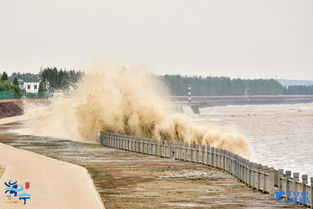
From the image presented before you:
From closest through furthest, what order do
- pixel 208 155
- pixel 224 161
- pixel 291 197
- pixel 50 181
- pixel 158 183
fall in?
1. pixel 291 197
2. pixel 50 181
3. pixel 158 183
4. pixel 224 161
5. pixel 208 155

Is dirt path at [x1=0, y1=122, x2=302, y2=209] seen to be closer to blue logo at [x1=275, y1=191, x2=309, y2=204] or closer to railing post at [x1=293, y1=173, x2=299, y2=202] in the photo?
blue logo at [x1=275, y1=191, x2=309, y2=204]

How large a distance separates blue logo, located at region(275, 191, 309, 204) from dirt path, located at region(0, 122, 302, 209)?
11.4 inches

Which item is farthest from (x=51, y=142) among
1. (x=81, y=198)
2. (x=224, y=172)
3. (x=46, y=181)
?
(x=81, y=198)

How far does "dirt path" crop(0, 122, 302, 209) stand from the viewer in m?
29.2

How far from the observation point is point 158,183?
35844mm

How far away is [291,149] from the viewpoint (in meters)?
A: 82.9

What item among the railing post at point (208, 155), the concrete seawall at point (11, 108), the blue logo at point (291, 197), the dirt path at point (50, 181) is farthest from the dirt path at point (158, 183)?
the concrete seawall at point (11, 108)

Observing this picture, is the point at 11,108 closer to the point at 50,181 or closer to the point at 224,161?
the point at 224,161

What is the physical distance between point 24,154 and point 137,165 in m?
9.76

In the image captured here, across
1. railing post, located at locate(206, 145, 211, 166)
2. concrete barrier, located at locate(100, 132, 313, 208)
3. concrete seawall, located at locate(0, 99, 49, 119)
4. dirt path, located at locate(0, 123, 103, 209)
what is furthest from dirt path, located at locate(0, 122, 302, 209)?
concrete seawall, located at locate(0, 99, 49, 119)

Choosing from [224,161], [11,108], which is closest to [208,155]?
[224,161]

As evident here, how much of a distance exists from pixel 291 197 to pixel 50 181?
34.4 ft

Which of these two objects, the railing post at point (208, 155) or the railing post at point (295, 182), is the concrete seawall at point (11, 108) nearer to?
the railing post at point (208, 155)

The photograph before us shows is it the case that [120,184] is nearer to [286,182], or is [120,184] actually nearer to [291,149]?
[286,182]
